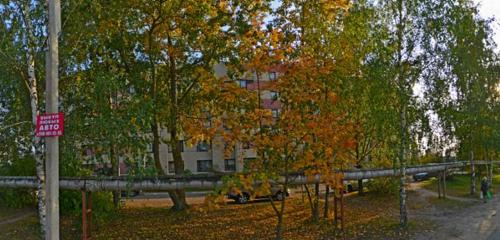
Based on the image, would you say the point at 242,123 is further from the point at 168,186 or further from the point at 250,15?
the point at 250,15

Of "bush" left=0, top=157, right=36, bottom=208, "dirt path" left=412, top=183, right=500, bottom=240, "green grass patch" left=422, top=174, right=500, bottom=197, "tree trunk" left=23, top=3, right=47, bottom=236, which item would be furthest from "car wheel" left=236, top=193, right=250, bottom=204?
"green grass patch" left=422, top=174, right=500, bottom=197

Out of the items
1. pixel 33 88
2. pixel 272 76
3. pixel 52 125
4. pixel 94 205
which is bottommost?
pixel 94 205

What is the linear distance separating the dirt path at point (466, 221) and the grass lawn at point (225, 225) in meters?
0.89

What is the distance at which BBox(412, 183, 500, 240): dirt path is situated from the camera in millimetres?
13820

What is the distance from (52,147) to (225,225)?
9.66 metres

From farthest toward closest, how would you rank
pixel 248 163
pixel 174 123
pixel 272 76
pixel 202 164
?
pixel 202 164
pixel 174 123
pixel 272 76
pixel 248 163

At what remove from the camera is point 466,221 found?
1683 centimetres

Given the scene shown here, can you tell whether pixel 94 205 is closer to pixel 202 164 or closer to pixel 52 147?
pixel 52 147

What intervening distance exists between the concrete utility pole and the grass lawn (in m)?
6.24

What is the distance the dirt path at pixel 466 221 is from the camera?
1382cm

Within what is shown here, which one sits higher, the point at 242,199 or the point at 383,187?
the point at 383,187

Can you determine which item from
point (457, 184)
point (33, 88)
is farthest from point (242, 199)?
point (457, 184)

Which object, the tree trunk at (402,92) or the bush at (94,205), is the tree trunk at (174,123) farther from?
the tree trunk at (402,92)

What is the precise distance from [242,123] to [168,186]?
10.4 ft
